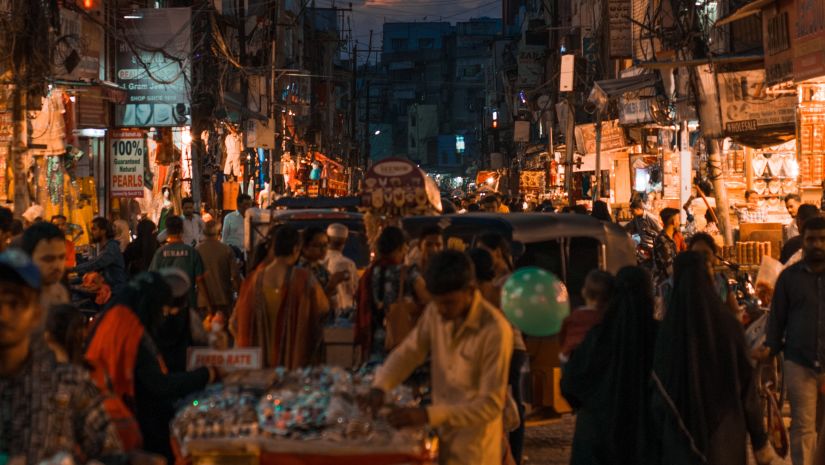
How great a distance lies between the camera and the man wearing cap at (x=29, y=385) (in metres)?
3.72

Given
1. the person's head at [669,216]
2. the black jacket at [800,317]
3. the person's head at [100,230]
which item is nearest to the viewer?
the black jacket at [800,317]

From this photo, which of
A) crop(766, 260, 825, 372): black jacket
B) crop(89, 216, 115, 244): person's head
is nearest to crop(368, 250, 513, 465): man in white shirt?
crop(766, 260, 825, 372): black jacket

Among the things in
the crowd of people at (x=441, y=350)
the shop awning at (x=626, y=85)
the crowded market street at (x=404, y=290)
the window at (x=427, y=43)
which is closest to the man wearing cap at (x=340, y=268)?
the crowded market street at (x=404, y=290)

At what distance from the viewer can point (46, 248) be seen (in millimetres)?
6707

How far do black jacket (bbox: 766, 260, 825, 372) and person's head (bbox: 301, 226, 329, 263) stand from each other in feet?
12.6

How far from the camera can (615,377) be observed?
674 centimetres

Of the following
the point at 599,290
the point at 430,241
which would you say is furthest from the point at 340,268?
the point at 599,290

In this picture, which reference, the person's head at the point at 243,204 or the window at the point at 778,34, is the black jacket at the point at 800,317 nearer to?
the window at the point at 778,34

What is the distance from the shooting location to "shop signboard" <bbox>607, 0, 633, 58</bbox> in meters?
32.2

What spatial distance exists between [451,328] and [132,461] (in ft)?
5.76

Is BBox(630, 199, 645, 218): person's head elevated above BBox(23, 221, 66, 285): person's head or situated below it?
above

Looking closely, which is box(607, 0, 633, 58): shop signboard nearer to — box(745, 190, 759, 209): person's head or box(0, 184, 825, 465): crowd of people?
box(745, 190, 759, 209): person's head

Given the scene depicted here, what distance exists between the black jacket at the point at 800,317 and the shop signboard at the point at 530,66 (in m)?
62.7

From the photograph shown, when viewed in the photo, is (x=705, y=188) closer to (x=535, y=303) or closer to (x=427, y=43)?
(x=535, y=303)
